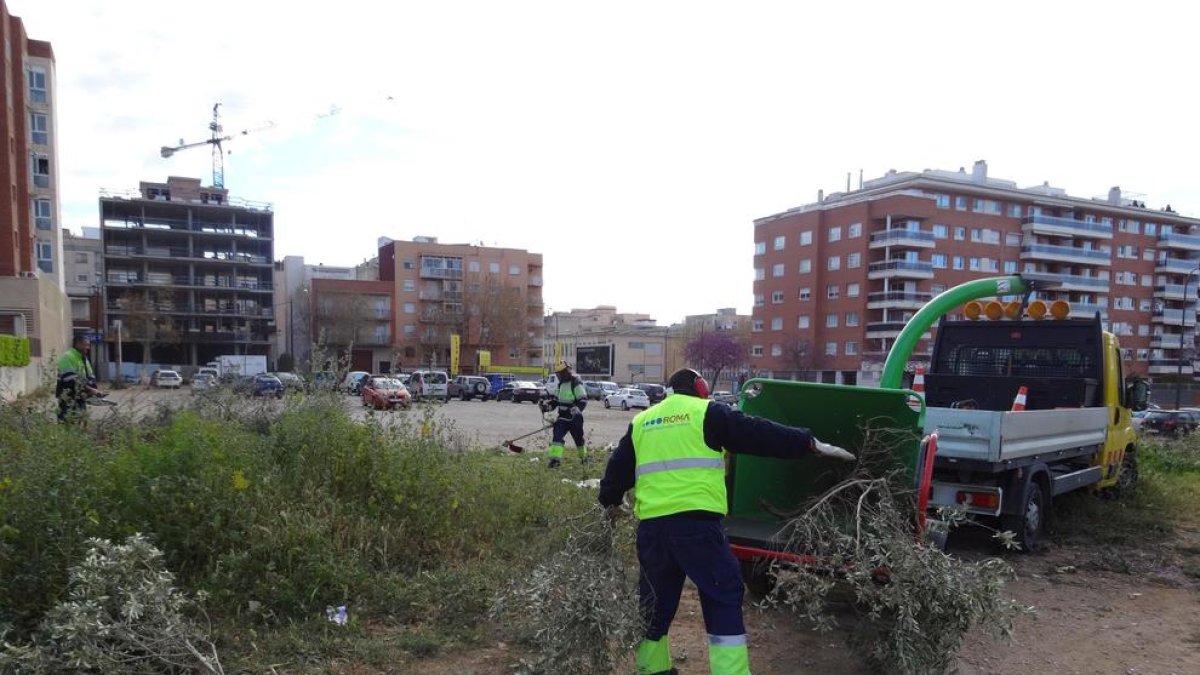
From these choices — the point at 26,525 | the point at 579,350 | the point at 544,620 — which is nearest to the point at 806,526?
the point at 544,620

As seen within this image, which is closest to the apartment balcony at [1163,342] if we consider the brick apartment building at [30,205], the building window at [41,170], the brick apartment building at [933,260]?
the brick apartment building at [933,260]

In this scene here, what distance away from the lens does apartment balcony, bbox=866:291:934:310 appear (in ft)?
191

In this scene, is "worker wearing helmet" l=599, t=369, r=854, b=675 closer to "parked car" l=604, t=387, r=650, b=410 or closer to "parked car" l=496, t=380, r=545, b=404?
"parked car" l=496, t=380, r=545, b=404

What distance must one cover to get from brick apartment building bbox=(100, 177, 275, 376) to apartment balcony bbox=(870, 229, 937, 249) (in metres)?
56.3

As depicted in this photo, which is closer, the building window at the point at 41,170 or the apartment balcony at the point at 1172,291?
the building window at the point at 41,170

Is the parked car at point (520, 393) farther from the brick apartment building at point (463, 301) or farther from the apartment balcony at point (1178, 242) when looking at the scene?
the apartment balcony at point (1178, 242)

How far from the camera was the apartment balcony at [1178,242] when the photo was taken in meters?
69.3

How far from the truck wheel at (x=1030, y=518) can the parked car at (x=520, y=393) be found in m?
33.7

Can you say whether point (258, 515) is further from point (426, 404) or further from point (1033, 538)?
point (1033, 538)

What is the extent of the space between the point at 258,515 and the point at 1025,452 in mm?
6129

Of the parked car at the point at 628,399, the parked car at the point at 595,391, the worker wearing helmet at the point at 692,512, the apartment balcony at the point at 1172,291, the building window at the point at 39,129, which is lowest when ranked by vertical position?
the parked car at the point at 595,391

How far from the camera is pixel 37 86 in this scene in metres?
48.1

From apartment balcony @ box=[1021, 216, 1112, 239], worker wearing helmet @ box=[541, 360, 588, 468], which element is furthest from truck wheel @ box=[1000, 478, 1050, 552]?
apartment balcony @ box=[1021, 216, 1112, 239]

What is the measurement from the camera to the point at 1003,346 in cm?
850
